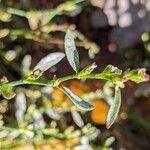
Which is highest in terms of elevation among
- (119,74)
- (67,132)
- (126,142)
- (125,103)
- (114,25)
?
(119,74)

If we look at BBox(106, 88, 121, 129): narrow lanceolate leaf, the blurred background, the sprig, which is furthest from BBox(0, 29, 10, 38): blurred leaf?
BBox(106, 88, 121, 129): narrow lanceolate leaf

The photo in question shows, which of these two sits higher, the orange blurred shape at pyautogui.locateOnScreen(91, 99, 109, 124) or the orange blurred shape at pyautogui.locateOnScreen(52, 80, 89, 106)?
the orange blurred shape at pyautogui.locateOnScreen(52, 80, 89, 106)

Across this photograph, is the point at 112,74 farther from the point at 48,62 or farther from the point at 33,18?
the point at 33,18

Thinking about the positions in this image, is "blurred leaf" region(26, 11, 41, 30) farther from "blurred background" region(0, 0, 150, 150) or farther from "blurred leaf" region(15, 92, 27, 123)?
"blurred leaf" region(15, 92, 27, 123)

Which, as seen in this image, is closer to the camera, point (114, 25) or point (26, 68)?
point (26, 68)

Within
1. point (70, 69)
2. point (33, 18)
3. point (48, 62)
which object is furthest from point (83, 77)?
point (70, 69)

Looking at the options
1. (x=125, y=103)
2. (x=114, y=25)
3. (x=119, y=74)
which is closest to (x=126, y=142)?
(x=125, y=103)

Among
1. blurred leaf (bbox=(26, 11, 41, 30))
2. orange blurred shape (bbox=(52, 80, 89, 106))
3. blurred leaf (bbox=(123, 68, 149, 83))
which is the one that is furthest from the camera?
orange blurred shape (bbox=(52, 80, 89, 106))

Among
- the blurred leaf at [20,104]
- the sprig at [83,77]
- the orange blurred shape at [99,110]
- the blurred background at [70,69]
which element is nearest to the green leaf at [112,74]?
the sprig at [83,77]

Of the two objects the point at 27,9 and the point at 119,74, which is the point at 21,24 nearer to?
the point at 27,9
